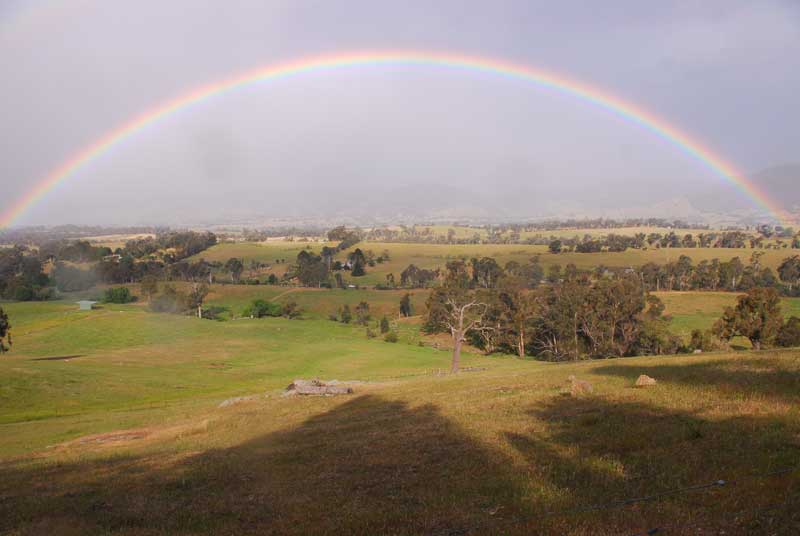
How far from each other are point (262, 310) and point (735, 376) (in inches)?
4427

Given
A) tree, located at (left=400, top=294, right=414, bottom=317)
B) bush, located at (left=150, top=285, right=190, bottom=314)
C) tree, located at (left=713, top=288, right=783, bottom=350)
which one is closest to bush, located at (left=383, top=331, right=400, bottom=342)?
tree, located at (left=400, top=294, right=414, bottom=317)

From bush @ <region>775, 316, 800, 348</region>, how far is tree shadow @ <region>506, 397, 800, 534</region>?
57869mm

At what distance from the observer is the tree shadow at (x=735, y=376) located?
55.4 feet

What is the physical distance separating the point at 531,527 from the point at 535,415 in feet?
31.5

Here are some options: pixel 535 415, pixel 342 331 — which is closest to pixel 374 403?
pixel 535 415

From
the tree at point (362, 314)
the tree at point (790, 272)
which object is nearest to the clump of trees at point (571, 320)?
the tree at point (362, 314)

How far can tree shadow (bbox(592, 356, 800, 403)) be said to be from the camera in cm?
1689

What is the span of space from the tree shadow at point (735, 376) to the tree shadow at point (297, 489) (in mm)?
9025

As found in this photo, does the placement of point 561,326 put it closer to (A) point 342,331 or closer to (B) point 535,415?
(A) point 342,331

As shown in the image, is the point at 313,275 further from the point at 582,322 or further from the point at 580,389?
the point at 580,389

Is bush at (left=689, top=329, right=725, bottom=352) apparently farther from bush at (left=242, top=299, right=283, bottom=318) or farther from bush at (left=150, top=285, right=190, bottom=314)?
bush at (left=150, top=285, right=190, bottom=314)

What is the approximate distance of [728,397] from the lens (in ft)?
54.7

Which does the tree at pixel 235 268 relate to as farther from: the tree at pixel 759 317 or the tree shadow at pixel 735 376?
the tree shadow at pixel 735 376

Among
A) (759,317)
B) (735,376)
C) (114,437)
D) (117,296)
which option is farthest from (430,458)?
(117,296)
